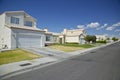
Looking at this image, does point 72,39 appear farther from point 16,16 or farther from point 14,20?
point 14,20

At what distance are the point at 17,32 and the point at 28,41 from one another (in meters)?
2.93

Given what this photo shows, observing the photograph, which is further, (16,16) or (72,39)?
(72,39)

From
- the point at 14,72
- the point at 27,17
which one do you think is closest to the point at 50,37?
the point at 27,17

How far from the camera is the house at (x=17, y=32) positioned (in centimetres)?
2080

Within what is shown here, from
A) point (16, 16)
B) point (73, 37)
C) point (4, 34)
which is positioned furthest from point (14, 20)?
point (73, 37)

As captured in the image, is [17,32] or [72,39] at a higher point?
[17,32]

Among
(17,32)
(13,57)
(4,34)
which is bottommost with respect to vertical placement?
(13,57)

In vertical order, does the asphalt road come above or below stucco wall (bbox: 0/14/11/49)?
below

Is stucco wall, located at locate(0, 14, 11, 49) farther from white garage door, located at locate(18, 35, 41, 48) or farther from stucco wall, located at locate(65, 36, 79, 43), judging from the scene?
stucco wall, located at locate(65, 36, 79, 43)

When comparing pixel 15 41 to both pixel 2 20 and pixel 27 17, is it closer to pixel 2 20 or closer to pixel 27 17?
pixel 2 20

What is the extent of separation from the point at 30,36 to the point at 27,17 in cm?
588

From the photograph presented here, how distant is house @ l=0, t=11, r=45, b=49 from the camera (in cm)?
2080

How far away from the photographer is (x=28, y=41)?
2377 cm

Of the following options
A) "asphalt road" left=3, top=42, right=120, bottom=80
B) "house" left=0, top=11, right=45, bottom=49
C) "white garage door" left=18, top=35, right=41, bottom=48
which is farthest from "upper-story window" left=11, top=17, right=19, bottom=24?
"asphalt road" left=3, top=42, right=120, bottom=80
